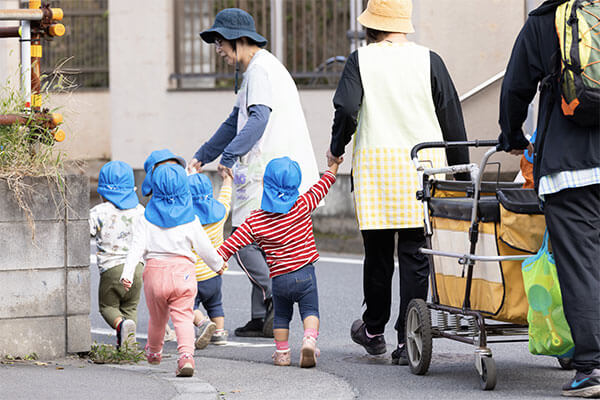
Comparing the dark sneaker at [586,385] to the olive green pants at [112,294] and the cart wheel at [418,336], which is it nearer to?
the cart wheel at [418,336]

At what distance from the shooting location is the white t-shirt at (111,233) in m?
6.79

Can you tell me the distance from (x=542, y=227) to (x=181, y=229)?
1.83 meters

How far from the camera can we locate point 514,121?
5203 millimetres

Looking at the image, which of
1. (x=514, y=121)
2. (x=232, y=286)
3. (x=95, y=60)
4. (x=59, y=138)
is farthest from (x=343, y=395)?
(x=95, y=60)

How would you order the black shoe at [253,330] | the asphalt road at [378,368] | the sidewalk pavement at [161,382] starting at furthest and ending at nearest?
1. the black shoe at [253,330]
2. the asphalt road at [378,368]
3. the sidewalk pavement at [161,382]

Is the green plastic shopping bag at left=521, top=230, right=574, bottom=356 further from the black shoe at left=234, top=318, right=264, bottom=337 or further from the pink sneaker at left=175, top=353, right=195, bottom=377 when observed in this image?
the black shoe at left=234, top=318, right=264, bottom=337

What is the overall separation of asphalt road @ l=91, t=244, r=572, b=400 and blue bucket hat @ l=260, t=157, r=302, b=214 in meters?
0.87

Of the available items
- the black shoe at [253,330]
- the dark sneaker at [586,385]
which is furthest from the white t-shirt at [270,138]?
the dark sneaker at [586,385]

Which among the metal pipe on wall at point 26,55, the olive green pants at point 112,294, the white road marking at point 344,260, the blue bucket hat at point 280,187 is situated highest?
the metal pipe on wall at point 26,55

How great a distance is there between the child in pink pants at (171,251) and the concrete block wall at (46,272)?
0.51 metres

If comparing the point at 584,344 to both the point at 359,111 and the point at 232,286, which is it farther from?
the point at 232,286

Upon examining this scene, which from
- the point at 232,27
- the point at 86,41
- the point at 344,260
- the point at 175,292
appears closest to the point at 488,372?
the point at 175,292

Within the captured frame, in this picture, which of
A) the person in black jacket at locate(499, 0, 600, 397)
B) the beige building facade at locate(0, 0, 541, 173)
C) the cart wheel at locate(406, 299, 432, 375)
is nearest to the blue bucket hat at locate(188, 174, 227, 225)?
the cart wheel at locate(406, 299, 432, 375)

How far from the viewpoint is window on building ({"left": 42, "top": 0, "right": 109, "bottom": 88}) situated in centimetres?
1891
